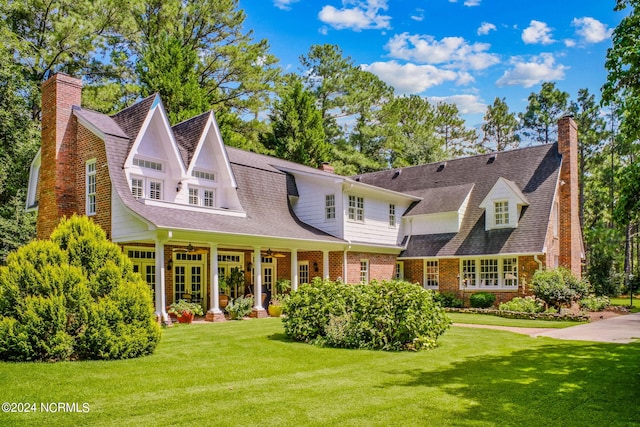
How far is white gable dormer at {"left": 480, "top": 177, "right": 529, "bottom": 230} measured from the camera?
23.3m

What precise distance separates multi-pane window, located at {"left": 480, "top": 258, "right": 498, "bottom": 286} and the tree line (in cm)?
582

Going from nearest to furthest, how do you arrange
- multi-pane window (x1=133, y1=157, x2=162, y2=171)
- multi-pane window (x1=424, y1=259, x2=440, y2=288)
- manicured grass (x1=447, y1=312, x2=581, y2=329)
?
manicured grass (x1=447, y1=312, x2=581, y2=329)
multi-pane window (x1=133, y1=157, x2=162, y2=171)
multi-pane window (x1=424, y1=259, x2=440, y2=288)

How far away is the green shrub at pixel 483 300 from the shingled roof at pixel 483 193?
183 cm

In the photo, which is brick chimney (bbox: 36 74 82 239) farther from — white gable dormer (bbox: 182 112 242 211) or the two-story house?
white gable dormer (bbox: 182 112 242 211)

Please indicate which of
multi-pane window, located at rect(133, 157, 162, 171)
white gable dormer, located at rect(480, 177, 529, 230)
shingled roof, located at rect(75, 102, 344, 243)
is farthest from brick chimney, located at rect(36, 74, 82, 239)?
white gable dormer, located at rect(480, 177, 529, 230)

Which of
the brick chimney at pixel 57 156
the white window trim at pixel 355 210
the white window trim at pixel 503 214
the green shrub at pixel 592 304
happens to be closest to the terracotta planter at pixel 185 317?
the brick chimney at pixel 57 156

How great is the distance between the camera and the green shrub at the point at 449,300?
23359 mm

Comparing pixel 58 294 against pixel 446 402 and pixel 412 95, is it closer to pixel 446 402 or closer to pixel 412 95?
pixel 446 402

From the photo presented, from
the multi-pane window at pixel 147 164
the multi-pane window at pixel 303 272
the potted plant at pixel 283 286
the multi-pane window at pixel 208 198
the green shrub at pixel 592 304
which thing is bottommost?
the green shrub at pixel 592 304

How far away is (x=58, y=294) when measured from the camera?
31.9 ft

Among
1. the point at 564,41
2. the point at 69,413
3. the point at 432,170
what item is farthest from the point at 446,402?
the point at 432,170

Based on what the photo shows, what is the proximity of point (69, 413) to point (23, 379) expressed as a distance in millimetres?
2245

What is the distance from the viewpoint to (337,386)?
26.0 feet

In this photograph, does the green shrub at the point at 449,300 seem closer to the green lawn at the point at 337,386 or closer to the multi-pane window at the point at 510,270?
the multi-pane window at the point at 510,270
